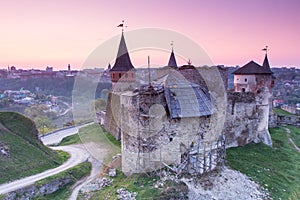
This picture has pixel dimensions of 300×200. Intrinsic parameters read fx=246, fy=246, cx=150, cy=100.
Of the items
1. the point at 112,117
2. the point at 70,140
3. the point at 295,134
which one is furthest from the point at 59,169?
the point at 295,134

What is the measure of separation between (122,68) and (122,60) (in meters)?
1.10

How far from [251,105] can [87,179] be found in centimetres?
1556

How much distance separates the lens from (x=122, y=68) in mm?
30672

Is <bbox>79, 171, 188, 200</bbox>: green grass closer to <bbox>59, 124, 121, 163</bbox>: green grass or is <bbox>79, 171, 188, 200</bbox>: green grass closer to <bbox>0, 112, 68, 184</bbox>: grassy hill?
<bbox>0, 112, 68, 184</bbox>: grassy hill

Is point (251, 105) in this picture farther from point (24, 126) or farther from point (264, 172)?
point (24, 126)

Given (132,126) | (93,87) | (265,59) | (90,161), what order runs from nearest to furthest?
(132,126), (90,161), (265,59), (93,87)

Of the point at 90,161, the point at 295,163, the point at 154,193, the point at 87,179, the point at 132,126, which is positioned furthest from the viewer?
the point at 90,161

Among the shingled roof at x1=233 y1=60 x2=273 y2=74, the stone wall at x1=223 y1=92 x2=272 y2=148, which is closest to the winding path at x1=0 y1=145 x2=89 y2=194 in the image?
the stone wall at x1=223 y1=92 x2=272 y2=148

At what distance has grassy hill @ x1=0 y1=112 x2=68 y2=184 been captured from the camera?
17.6 m

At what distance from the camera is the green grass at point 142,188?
41.5ft

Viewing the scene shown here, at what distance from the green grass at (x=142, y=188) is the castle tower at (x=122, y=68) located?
16.6m

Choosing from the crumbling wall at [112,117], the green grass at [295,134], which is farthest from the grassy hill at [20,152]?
the green grass at [295,134]

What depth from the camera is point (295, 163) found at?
19.9 meters

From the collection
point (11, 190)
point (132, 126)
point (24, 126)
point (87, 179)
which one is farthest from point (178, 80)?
point (24, 126)
